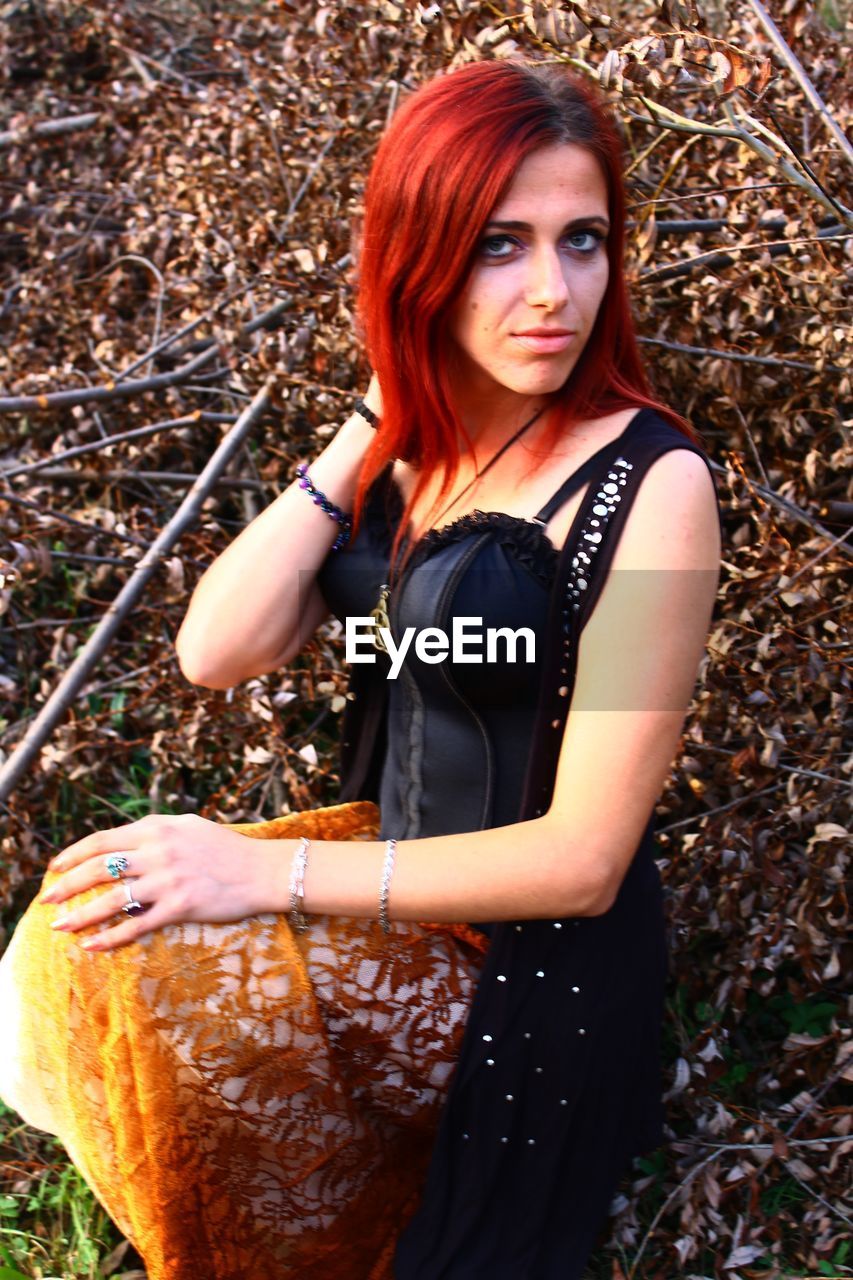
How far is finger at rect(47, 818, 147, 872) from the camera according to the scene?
169cm

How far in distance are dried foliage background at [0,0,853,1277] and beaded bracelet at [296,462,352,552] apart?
616 mm

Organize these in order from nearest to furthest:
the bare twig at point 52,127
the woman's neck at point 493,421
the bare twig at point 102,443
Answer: the woman's neck at point 493,421 < the bare twig at point 102,443 < the bare twig at point 52,127

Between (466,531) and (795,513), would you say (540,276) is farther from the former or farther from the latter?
(795,513)

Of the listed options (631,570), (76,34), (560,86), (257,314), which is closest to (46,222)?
(76,34)

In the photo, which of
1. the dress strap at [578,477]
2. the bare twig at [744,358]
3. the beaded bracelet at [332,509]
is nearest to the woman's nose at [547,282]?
the dress strap at [578,477]

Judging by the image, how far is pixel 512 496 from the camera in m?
1.79

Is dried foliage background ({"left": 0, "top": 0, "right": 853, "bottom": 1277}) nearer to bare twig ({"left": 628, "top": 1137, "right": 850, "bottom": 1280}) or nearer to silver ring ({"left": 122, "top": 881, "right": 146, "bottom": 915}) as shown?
bare twig ({"left": 628, "top": 1137, "right": 850, "bottom": 1280})

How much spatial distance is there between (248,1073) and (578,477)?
88 cm

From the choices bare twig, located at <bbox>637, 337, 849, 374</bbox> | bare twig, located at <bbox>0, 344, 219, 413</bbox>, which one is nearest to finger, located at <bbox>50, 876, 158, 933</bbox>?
bare twig, located at <bbox>637, 337, 849, 374</bbox>

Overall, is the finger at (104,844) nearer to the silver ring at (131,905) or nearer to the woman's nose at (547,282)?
the silver ring at (131,905)

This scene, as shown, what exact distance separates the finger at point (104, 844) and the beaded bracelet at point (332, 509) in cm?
54

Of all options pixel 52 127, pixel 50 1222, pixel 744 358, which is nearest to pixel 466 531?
pixel 744 358

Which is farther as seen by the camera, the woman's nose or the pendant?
the pendant

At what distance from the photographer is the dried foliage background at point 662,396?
2186 mm
